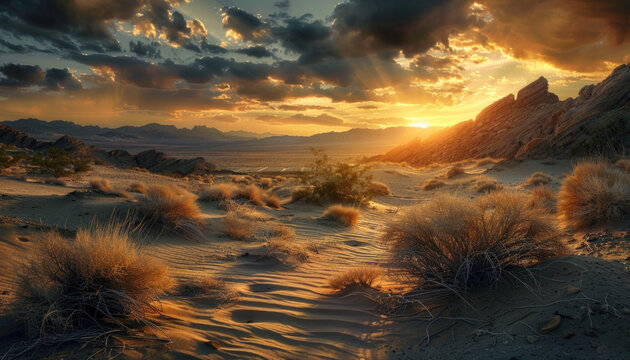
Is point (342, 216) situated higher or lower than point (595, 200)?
lower

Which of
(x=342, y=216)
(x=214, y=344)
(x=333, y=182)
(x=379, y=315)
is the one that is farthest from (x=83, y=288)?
(x=333, y=182)

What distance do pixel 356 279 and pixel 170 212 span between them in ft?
16.7

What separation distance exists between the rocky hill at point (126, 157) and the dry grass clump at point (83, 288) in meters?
41.4

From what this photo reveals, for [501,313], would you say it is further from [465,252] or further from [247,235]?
[247,235]

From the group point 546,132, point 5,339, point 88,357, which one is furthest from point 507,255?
point 546,132

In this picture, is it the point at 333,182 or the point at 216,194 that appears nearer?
the point at 216,194

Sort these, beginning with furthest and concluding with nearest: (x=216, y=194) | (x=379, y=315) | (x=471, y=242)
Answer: (x=216, y=194), (x=471, y=242), (x=379, y=315)

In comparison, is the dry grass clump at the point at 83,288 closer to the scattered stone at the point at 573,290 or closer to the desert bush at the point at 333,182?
the scattered stone at the point at 573,290

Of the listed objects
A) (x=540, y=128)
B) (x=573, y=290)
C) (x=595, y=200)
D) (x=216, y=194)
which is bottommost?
(x=216, y=194)

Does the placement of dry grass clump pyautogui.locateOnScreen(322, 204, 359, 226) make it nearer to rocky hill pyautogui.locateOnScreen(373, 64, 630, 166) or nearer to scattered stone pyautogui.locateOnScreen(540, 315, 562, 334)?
scattered stone pyautogui.locateOnScreen(540, 315, 562, 334)

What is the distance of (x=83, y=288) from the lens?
117 inches

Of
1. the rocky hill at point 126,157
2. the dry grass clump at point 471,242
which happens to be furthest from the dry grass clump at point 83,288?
the rocky hill at point 126,157

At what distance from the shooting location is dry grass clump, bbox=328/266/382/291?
453cm

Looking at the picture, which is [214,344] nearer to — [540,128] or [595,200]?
[595,200]
